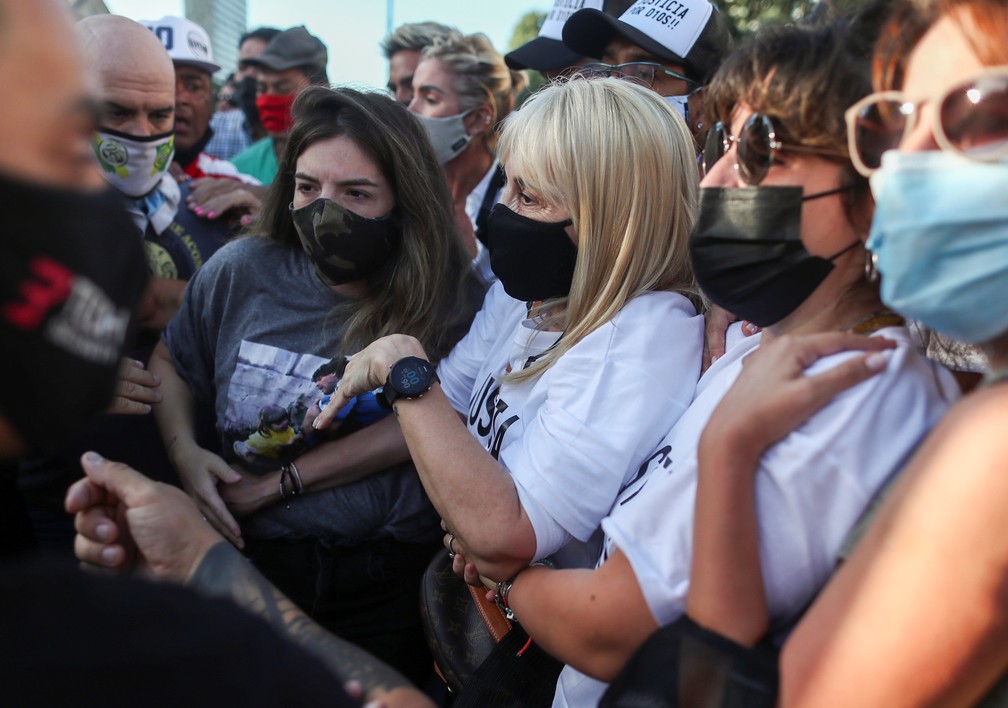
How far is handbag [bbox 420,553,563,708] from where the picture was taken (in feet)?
6.61

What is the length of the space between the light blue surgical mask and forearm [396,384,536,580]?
3.15 ft

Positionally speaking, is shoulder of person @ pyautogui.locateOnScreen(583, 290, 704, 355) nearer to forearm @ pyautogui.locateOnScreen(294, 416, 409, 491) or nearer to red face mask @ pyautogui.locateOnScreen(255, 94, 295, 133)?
forearm @ pyautogui.locateOnScreen(294, 416, 409, 491)

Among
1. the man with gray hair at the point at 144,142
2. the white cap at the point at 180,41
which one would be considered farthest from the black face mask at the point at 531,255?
the white cap at the point at 180,41

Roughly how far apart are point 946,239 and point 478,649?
1.60 m

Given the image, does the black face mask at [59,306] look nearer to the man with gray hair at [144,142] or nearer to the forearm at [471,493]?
the forearm at [471,493]

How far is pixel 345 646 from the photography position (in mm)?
1427

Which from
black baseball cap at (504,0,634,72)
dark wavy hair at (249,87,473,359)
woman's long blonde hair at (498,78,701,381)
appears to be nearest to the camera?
woman's long blonde hair at (498,78,701,381)

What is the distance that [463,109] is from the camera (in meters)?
4.62

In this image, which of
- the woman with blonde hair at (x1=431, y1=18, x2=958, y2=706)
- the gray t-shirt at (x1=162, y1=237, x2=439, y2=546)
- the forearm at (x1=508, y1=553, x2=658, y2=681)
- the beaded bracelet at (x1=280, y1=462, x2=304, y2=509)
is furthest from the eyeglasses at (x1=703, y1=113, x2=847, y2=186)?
the beaded bracelet at (x1=280, y1=462, x2=304, y2=509)

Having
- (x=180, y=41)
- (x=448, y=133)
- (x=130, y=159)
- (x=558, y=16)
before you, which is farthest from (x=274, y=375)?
(x=180, y=41)

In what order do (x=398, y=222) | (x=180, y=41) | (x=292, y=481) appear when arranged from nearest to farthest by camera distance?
(x=292, y=481) → (x=398, y=222) → (x=180, y=41)

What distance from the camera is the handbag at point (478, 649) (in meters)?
2.01

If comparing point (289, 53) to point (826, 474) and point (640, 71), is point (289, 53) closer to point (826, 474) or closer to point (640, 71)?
point (640, 71)

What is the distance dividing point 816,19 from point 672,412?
2.98 ft
